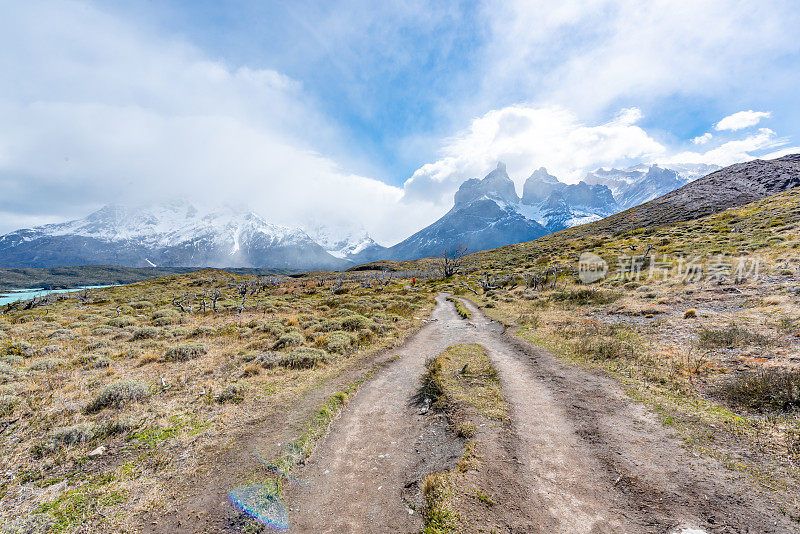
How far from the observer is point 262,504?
6.49 meters

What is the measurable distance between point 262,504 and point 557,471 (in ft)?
22.7

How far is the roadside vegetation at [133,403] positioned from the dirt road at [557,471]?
148 cm

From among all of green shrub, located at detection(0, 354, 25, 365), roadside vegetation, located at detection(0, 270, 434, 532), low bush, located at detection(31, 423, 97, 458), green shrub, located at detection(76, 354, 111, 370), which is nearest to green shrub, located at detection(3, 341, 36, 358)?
roadside vegetation, located at detection(0, 270, 434, 532)

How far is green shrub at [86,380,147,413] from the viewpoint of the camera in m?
10.3

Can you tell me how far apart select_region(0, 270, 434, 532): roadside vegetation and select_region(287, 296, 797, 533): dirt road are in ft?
4.86

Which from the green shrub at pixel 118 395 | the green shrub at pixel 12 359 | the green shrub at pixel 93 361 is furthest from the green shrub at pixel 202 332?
the green shrub at pixel 118 395

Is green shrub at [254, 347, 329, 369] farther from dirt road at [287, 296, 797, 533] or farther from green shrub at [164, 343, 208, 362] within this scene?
dirt road at [287, 296, 797, 533]

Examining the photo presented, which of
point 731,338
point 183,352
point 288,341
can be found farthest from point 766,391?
point 183,352

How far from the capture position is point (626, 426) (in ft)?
28.2

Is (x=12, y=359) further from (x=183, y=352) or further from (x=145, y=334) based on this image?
(x=183, y=352)

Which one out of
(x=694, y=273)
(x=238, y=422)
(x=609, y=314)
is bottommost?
(x=238, y=422)

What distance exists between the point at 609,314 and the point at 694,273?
46.1 ft

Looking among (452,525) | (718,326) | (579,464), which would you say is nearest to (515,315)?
(718,326)

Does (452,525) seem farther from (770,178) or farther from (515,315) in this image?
(770,178)
